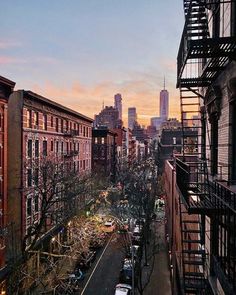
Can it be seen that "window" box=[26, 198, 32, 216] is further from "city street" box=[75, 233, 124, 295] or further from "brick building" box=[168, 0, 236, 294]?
"brick building" box=[168, 0, 236, 294]

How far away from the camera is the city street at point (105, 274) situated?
23.4 m

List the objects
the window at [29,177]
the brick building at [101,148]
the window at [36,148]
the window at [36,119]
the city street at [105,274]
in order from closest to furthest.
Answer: the city street at [105,274]
the window at [29,177]
the window at [36,148]
the window at [36,119]
the brick building at [101,148]

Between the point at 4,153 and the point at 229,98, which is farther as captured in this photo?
the point at 4,153

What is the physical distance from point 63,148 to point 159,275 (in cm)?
1796

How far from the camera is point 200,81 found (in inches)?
351

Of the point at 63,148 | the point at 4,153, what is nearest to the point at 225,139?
the point at 4,153

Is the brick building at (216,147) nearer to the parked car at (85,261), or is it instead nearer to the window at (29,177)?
the window at (29,177)

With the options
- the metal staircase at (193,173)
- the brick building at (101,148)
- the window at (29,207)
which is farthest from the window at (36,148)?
the brick building at (101,148)

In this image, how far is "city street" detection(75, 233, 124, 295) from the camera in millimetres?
23422

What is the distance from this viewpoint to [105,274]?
1045 inches

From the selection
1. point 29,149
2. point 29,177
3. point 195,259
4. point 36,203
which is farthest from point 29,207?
point 195,259

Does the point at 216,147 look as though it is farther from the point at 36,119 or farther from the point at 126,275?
the point at 36,119

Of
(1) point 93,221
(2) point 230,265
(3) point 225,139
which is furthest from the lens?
(1) point 93,221

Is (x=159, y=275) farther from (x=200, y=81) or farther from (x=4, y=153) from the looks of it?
(x=200, y=81)
